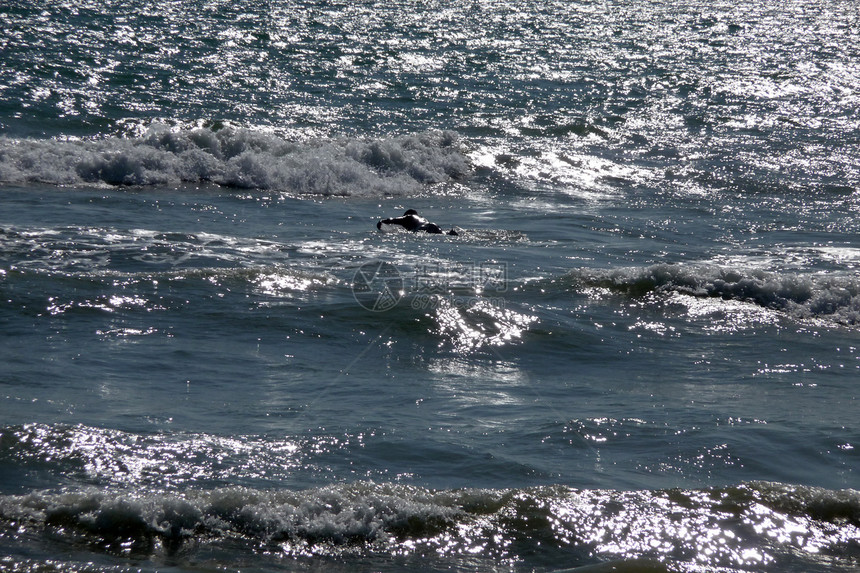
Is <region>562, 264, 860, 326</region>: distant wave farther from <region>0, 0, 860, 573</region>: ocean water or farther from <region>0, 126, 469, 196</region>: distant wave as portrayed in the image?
<region>0, 126, 469, 196</region>: distant wave

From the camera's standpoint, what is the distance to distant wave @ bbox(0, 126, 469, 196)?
1333 centimetres

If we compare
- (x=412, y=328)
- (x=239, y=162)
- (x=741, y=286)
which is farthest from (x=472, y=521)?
(x=239, y=162)

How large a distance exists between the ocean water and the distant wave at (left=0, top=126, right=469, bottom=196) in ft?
0.20

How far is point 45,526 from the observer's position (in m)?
4.13

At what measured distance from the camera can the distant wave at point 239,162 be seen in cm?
1333

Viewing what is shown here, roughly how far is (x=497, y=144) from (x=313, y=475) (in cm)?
1276

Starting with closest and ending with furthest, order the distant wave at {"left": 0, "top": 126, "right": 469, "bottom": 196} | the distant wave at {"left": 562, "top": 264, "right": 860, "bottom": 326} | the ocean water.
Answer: the ocean water
the distant wave at {"left": 562, "top": 264, "right": 860, "bottom": 326}
the distant wave at {"left": 0, "top": 126, "right": 469, "bottom": 196}

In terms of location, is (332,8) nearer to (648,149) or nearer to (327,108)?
(327,108)

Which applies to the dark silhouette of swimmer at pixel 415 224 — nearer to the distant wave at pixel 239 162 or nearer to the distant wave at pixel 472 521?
the distant wave at pixel 239 162

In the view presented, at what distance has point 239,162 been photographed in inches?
555

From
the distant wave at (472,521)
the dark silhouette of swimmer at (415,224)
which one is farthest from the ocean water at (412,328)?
the dark silhouette of swimmer at (415,224)

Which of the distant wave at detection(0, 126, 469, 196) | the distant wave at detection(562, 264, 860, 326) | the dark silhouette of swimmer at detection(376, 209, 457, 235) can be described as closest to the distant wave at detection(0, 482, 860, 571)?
the distant wave at detection(562, 264, 860, 326)

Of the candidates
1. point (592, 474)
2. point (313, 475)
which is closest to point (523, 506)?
point (592, 474)

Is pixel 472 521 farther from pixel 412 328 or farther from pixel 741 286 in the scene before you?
pixel 741 286
